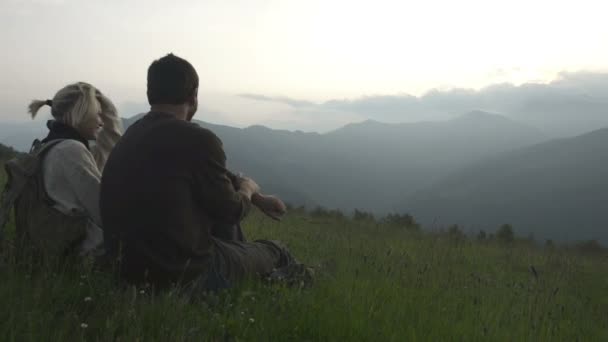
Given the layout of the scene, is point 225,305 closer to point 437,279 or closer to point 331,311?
point 331,311

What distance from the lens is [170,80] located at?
3.61 metres

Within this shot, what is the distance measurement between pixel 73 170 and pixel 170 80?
1.11 m

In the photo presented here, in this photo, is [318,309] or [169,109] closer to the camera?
[169,109]

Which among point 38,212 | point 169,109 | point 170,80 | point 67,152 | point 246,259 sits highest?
point 170,80

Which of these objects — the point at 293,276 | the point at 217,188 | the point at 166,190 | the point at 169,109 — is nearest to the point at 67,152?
the point at 169,109

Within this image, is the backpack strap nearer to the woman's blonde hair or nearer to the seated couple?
the seated couple

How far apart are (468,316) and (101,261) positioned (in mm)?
3046

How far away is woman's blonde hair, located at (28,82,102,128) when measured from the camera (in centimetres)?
421

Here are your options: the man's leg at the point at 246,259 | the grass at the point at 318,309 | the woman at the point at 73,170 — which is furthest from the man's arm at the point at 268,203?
the woman at the point at 73,170

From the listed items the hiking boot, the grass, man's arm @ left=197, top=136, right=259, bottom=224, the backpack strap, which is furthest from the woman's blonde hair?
the hiking boot

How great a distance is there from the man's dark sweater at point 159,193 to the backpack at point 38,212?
481 millimetres

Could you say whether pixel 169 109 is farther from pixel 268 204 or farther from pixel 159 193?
pixel 268 204

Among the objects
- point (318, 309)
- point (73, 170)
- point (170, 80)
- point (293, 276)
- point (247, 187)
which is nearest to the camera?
point (170, 80)

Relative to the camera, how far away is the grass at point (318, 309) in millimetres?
2846
